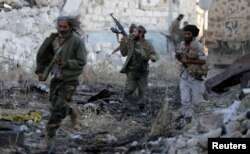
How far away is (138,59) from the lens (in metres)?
11.4

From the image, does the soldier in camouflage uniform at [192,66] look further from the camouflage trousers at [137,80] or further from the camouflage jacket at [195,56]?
the camouflage trousers at [137,80]

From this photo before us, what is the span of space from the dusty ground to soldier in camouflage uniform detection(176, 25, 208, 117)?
0.25m

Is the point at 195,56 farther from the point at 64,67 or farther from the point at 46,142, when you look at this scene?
the point at 46,142

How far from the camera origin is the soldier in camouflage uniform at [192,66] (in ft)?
32.0

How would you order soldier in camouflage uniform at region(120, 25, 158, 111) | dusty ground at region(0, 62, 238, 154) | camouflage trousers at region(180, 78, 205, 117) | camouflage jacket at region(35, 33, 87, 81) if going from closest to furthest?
dusty ground at region(0, 62, 238, 154)
camouflage jacket at region(35, 33, 87, 81)
camouflage trousers at region(180, 78, 205, 117)
soldier in camouflage uniform at region(120, 25, 158, 111)

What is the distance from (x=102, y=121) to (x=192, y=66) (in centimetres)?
155

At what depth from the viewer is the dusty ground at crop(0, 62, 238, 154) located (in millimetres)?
7508

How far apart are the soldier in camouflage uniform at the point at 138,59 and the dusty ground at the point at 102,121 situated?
1.20 ft

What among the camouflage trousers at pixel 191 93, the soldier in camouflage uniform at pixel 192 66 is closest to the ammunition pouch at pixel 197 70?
the soldier in camouflage uniform at pixel 192 66

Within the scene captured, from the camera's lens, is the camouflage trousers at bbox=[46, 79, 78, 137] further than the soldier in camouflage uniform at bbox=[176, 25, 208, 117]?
No

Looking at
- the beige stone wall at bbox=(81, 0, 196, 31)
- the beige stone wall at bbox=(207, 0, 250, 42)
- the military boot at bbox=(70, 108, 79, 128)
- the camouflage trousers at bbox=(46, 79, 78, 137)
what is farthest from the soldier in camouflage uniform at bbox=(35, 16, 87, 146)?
the beige stone wall at bbox=(81, 0, 196, 31)

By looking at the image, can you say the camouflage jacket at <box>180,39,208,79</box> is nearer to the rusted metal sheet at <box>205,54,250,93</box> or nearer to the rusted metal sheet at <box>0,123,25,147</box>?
the rusted metal sheet at <box>205,54,250,93</box>

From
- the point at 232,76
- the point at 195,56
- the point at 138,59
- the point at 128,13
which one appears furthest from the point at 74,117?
the point at 128,13

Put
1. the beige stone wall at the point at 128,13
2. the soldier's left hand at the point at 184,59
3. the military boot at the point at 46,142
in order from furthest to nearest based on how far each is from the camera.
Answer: the beige stone wall at the point at 128,13 → the soldier's left hand at the point at 184,59 → the military boot at the point at 46,142
